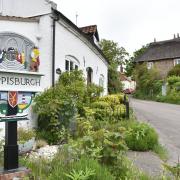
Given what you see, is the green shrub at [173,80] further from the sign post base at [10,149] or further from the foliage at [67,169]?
the sign post base at [10,149]

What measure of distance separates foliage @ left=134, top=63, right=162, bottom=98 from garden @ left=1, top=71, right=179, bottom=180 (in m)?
26.5

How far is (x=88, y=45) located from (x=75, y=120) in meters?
7.49

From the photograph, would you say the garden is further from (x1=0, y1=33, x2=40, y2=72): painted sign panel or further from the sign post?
(x1=0, y1=33, x2=40, y2=72): painted sign panel

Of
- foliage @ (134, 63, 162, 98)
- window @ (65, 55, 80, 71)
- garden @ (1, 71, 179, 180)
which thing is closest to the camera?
garden @ (1, 71, 179, 180)

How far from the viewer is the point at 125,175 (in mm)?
5199

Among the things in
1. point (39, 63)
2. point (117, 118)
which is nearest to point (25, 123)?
point (39, 63)

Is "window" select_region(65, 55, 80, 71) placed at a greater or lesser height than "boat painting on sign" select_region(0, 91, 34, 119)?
greater

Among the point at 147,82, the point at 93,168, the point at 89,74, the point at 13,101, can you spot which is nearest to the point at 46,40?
the point at 89,74

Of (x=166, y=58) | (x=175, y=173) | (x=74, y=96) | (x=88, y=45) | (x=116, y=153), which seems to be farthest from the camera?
(x=166, y=58)

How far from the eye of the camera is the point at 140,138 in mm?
8688

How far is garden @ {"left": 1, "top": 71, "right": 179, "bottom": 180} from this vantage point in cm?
495

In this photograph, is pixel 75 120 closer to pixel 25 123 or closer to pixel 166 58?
pixel 25 123

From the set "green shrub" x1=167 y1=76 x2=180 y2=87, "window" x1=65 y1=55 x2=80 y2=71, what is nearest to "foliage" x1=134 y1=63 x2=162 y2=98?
"green shrub" x1=167 y1=76 x2=180 y2=87

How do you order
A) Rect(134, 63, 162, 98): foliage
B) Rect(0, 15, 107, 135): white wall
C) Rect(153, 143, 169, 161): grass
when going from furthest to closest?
Rect(134, 63, 162, 98): foliage → Rect(0, 15, 107, 135): white wall → Rect(153, 143, 169, 161): grass
